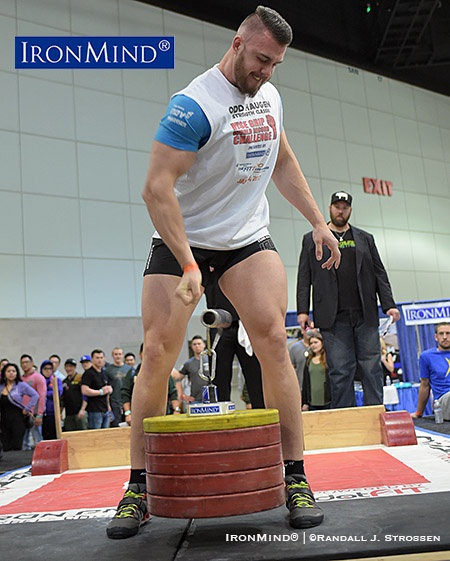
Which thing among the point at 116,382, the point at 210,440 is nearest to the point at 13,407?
the point at 116,382

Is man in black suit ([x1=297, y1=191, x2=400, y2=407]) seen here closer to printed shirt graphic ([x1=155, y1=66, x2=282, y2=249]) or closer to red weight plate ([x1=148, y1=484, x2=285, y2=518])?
printed shirt graphic ([x1=155, y1=66, x2=282, y2=249])

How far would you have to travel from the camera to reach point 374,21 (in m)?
14.5

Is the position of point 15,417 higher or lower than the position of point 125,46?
lower

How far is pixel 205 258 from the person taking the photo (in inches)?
84.3

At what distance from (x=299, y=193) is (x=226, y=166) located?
474mm

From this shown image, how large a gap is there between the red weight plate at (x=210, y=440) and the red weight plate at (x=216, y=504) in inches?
4.9

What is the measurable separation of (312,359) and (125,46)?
14.7 feet

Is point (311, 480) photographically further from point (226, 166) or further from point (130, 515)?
point (226, 166)

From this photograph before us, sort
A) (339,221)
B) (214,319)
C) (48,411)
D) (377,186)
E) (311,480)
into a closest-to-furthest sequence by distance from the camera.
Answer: (214,319) → (311,480) → (339,221) → (48,411) → (377,186)

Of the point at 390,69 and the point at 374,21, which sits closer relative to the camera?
the point at 374,21

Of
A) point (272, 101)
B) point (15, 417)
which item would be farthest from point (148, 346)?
point (15, 417)

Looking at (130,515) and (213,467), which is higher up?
(213,467)

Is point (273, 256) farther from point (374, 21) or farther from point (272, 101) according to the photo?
point (374, 21)

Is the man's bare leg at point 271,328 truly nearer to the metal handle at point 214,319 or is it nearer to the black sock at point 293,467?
the black sock at point 293,467
